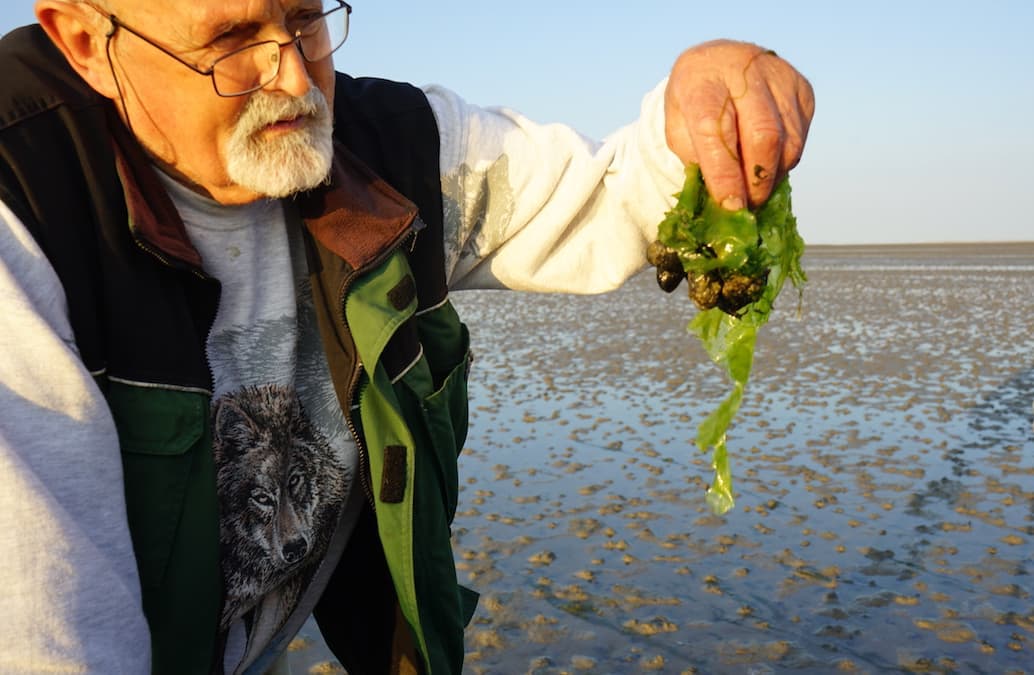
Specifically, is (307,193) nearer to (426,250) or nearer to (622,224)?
(426,250)

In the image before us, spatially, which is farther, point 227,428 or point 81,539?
point 227,428

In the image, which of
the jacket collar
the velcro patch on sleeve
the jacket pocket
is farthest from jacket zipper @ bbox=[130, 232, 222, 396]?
the velcro patch on sleeve

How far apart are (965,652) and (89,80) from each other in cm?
519

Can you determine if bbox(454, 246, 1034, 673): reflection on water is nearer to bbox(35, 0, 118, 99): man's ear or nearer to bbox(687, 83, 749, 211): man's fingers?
bbox(687, 83, 749, 211): man's fingers

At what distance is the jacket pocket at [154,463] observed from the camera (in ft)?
6.16

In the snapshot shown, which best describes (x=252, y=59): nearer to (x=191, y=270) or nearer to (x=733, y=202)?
(x=191, y=270)

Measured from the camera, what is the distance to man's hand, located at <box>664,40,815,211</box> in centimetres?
194

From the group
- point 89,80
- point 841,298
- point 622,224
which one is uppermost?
point 89,80

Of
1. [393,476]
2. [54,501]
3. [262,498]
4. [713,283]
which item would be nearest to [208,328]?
[262,498]

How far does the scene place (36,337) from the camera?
1.62 m

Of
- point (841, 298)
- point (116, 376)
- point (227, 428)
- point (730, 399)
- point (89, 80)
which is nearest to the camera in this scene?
point (116, 376)

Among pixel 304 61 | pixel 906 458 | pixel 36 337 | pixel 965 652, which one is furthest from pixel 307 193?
pixel 906 458

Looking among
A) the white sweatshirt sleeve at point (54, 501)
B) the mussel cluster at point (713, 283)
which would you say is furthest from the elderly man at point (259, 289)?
the mussel cluster at point (713, 283)

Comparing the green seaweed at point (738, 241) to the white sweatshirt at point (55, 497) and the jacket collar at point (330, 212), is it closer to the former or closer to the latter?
the white sweatshirt at point (55, 497)
